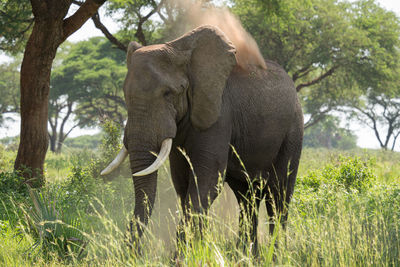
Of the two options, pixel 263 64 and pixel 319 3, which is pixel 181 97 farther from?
pixel 319 3

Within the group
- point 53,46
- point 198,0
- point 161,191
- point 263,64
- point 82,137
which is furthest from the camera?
point 82,137

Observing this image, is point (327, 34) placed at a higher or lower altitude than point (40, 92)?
higher

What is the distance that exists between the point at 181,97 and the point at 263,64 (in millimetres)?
1677

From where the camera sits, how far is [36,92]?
33.3ft

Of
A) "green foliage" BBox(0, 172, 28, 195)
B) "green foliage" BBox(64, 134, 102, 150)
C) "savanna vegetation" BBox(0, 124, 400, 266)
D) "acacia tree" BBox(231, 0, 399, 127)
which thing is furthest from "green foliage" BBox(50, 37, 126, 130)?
"green foliage" BBox(64, 134, 102, 150)

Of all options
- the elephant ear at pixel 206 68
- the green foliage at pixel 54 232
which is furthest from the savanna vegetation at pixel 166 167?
the elephant ear at pixel 206 68

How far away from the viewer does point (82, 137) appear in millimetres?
94688

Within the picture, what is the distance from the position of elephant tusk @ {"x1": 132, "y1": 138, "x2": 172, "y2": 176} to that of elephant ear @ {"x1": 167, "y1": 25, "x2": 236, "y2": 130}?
0.51 m

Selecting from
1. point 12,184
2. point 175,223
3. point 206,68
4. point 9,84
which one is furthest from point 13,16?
point 9,84

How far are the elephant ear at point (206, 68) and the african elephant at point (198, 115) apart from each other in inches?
0.4

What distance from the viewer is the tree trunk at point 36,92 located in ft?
32.6

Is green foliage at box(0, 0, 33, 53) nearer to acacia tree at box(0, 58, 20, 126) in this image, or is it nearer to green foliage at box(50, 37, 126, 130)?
green foliage at box(50, 37, 126, 130)

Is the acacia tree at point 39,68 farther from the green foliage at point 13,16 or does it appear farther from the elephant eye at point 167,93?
the elephant eye at point 167,93

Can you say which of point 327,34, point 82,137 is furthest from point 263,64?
point 82,137
